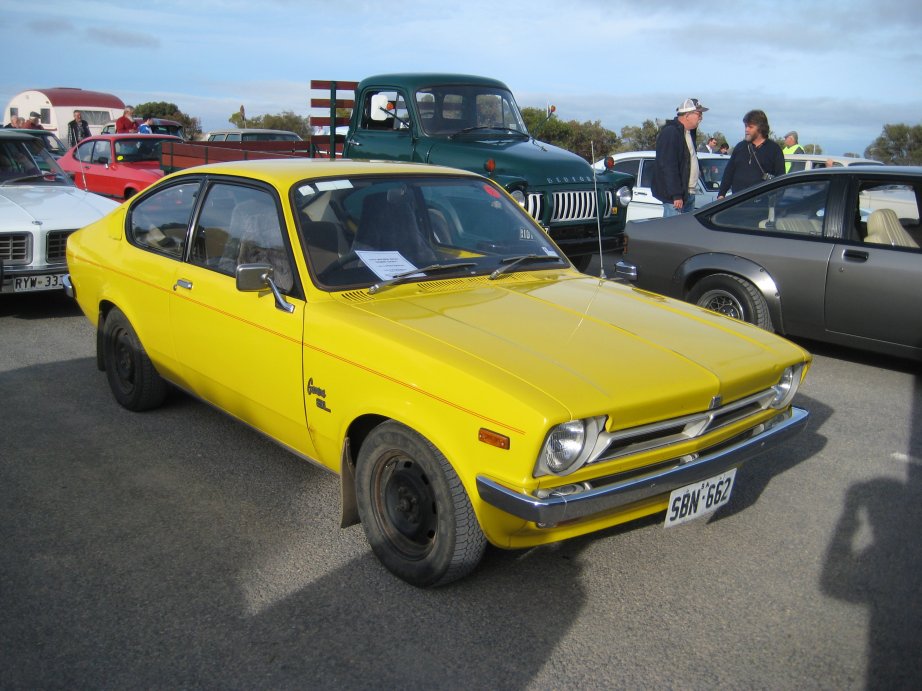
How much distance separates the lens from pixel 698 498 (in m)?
3.33

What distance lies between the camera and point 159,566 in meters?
3.47

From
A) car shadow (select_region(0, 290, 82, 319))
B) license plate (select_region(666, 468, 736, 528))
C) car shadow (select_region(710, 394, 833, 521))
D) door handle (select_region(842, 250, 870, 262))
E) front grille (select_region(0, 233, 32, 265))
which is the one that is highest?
door handle (select_region(842, 250, 870, 262))

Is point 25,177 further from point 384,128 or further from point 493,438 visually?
point 493,438

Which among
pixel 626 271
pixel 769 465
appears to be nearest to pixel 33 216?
pixel 626 271

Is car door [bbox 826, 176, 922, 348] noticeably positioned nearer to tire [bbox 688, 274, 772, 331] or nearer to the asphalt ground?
tire [bbox 688, 274, 772, 331]

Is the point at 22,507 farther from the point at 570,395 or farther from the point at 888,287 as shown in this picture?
the point at 888,287

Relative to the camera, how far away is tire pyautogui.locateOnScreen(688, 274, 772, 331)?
6594mm

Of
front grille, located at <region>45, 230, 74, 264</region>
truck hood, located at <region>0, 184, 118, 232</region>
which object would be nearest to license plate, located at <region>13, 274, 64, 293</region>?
front grille, located at <region>45, 230, 74, 264</region>

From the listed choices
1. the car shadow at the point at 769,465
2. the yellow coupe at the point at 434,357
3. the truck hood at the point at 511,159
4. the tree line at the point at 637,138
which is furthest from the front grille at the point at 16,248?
the tree line at the point at 637,138

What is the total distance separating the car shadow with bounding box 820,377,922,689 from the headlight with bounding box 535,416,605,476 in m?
1.18

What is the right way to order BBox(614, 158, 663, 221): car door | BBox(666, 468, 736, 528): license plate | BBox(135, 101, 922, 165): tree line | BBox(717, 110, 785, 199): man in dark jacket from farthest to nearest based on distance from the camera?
BBox(135, 101, 922, 165): tree line < BBox(614, 158, 663, 221): car door < BBox(717, 110, 785, 199): man in dark jacket < BBox(666, 468, 736, 528): license plate

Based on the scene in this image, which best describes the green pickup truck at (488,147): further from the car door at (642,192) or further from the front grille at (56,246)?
the front grille at (56,246)

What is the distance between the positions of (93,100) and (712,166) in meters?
29.9

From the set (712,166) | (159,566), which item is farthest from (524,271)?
(712,166)
